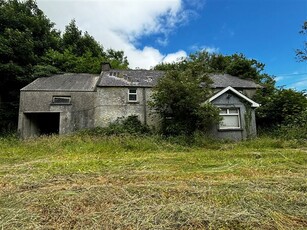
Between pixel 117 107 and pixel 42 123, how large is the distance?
325 inches

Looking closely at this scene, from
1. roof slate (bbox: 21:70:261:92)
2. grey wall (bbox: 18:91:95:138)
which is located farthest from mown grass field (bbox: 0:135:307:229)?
roof slate (bbox: 21:70:261:92)

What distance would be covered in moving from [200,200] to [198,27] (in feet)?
54.5

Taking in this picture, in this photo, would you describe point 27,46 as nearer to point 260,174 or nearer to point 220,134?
point 220,134

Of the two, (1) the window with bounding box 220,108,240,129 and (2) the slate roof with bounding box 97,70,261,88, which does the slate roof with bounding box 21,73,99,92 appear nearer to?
(2) the slate roof with bounding box 97,70,261,88

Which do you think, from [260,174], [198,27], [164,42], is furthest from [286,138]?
[164,42]

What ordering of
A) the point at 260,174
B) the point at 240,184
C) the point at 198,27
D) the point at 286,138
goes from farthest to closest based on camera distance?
the point at 198,27
the point at 286,138
the point at 260,174
the point at 240,184

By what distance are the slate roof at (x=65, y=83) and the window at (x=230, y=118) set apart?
1034 cm

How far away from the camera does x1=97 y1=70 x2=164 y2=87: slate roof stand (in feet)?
58.5

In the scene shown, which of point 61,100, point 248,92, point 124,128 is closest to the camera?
point 124,128

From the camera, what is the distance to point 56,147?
36.5ft

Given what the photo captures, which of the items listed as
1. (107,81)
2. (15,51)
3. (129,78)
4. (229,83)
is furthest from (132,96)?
(15,51)

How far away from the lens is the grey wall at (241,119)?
14852 mm

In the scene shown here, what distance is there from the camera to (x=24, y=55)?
73.6 feet

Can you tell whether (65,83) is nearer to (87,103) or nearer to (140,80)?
(87,103)
